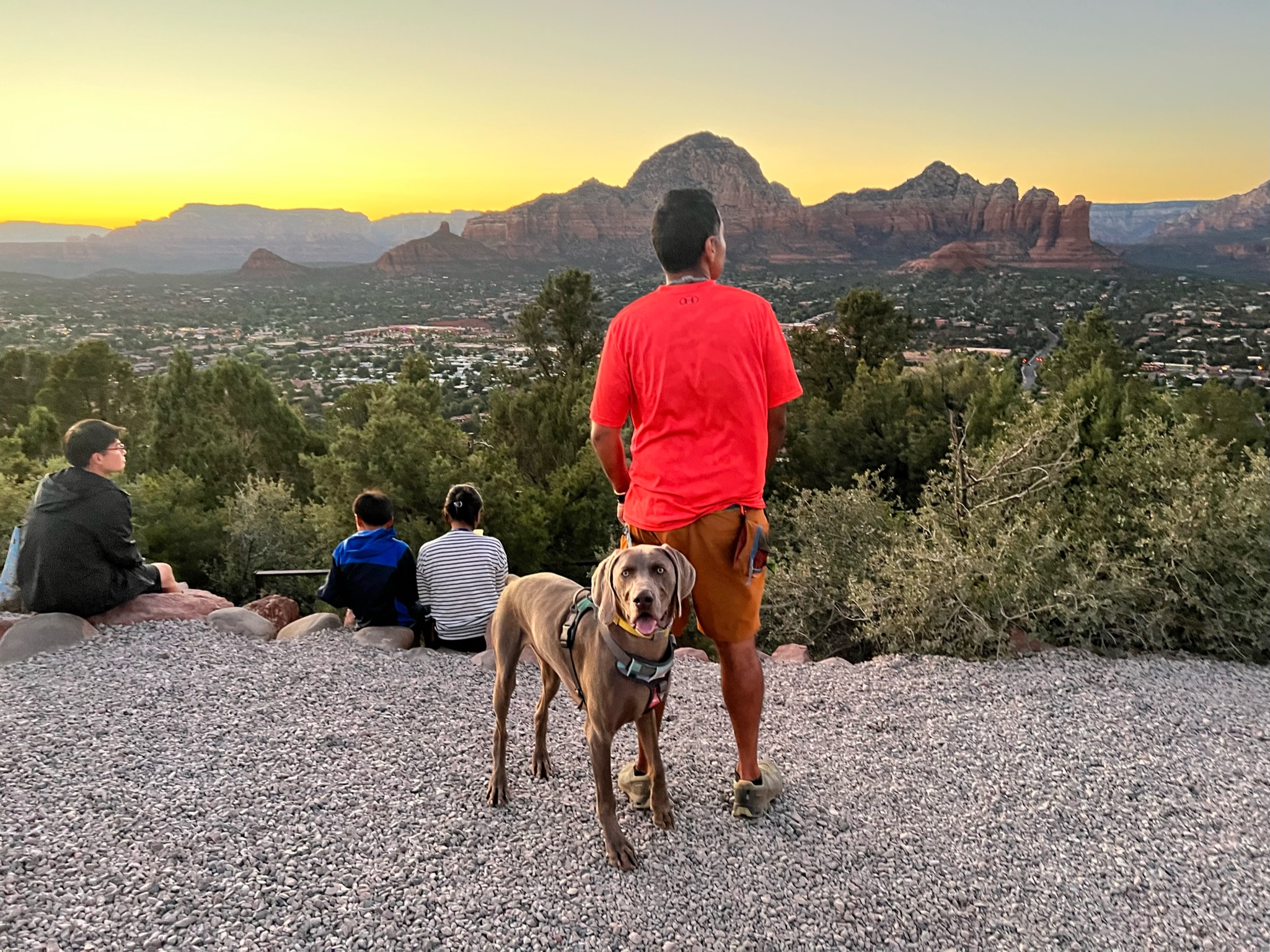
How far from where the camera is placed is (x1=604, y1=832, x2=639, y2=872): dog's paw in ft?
9.41

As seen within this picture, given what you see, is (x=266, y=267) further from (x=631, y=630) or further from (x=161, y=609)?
(x=631, y=630)

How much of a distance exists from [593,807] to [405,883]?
2.64 feet

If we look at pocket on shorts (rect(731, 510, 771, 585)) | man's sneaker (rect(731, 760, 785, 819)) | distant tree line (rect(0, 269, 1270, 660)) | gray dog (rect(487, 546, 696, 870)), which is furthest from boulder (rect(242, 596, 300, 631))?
pocket on shorts (rect(731, 510, 771, 585))

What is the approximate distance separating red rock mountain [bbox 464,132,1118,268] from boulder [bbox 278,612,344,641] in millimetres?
79798

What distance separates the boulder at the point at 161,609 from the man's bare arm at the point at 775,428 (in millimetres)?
4204

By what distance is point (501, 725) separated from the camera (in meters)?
3.29

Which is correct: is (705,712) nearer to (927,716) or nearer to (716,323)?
(927,716)

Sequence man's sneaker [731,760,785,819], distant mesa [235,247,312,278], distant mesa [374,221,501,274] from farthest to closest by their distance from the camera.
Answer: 1. distant mesa [374,221,501,274]
2. distant mesa [235,247,312,278]
3. man's sneaker [731,760,785,819]

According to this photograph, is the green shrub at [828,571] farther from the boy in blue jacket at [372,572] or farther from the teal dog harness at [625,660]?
the teal dog harness at [625,660]

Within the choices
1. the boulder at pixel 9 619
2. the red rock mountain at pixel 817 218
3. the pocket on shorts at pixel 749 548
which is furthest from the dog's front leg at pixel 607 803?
the red rock mountain at pixel 817 218

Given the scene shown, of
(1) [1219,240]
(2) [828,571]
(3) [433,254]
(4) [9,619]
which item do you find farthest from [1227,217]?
(4) [9,619]

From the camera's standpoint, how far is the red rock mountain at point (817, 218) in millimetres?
87562

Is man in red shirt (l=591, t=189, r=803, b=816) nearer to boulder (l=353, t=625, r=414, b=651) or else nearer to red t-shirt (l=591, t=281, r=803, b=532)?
red t-shirt (l=591, t=281, r=803, b=532)

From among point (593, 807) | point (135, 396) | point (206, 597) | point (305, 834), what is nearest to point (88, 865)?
point (305, 834)
